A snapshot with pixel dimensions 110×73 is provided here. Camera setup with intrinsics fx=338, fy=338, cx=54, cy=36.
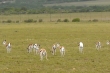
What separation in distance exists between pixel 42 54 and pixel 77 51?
520 centimetres

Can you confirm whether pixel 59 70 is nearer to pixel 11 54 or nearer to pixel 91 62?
pixel 91 62

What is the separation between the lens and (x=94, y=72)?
18.5 m

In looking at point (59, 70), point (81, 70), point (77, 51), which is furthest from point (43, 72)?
point (77, 51)

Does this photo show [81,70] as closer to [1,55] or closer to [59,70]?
[59,70]

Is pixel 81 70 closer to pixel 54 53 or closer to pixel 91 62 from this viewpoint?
pixel 91 62

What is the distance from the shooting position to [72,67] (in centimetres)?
1994

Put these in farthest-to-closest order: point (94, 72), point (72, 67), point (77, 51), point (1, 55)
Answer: point (77, 51) < point (1, 55) < point (72, 67) < point (94, 72)

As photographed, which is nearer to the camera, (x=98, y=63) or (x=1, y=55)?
(x=98, y=63)

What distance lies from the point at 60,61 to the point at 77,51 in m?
5.21

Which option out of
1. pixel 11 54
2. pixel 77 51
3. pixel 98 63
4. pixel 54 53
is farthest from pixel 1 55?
pixel 98 63

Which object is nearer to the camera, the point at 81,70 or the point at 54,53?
the point at 81,70

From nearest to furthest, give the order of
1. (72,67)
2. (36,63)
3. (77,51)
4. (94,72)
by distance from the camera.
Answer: (94,72) < (72,67) < (36,63) < (77,51)

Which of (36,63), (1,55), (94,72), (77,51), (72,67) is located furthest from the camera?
(77,51)

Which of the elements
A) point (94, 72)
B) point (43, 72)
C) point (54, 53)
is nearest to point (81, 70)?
point (94, 72)
